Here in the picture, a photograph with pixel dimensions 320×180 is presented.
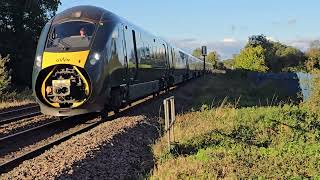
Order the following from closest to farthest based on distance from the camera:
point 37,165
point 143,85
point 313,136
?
point 37,165 < point 313,136 < point 143,85

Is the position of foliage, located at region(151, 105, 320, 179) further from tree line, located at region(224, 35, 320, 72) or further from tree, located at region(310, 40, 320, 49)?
tree, located at region(310, 40, 320, 49)

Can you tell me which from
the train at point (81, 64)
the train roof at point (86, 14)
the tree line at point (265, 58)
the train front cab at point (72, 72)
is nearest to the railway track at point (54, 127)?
the train at point (81, 64)

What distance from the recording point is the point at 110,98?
15.2m

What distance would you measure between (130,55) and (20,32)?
30.7 metres

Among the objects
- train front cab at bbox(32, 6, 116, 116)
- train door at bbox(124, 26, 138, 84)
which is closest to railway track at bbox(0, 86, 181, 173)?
train front cab at bbox(32, 6, 116, 116)

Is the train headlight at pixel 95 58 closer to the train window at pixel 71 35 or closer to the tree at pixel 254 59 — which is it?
the train window at pixel 71 35

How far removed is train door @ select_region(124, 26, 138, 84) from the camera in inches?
675

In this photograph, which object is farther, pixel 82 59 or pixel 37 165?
pixel 82 59

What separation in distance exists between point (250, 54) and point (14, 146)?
70.8m

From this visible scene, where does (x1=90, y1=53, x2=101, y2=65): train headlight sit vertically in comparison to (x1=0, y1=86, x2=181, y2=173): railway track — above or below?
above

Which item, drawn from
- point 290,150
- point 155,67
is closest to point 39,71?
point 290,150

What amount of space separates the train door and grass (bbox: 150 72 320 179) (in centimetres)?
239

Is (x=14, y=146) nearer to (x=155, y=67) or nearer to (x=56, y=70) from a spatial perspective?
(x=56, y=70)

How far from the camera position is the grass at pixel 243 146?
28.3ft
